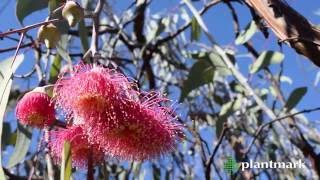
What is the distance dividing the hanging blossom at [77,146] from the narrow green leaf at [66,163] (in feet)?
0.05

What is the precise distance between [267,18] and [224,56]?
3.05ft

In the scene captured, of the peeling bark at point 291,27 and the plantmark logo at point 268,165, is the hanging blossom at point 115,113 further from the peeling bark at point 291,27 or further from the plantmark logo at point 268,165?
the plantmark logo at point 268,165

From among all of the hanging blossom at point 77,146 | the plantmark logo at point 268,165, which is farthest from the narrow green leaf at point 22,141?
the plantmark logo at point 268,165

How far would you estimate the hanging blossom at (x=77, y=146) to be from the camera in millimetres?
1050

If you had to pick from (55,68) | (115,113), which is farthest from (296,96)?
(115,113)

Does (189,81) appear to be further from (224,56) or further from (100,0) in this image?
(100,0)

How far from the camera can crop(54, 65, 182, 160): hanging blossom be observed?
1004 mm

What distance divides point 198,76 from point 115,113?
2.71 ft

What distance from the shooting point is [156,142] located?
1.08 m

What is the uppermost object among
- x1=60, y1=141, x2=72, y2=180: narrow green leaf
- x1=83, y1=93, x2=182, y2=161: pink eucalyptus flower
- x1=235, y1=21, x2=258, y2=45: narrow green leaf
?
x1=235, y1=21, x2=258, y2=45: narrow green leaf

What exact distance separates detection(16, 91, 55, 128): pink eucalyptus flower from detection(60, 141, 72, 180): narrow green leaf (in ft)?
0.34

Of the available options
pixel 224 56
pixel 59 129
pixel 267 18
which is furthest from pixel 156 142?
pixel 224 56

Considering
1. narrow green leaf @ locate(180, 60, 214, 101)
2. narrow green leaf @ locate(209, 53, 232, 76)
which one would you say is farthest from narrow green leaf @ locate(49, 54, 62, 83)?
narrow green leaf @ locate(209, 53, 232, 76)

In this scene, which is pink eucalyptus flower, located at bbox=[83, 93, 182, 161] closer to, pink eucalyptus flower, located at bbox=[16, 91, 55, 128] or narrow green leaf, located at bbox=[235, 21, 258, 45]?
pink eucalyptus flower, located at bbox=[16, 91, 55, 128]
